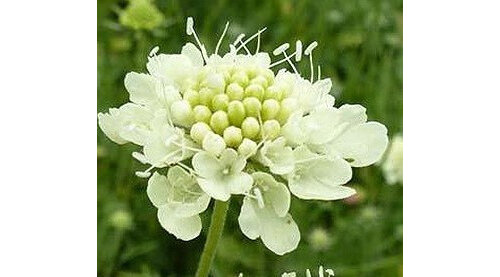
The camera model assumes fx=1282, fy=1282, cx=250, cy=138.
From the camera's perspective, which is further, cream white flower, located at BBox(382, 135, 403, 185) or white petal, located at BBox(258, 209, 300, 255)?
cream white flower, located at BBox(382, 135, 403, 185)

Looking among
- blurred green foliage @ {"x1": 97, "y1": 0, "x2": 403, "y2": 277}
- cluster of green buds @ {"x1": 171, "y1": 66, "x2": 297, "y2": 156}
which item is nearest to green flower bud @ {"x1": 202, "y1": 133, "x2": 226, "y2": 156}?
cluster of green buds @ {"x1": 171, "y1": 66, "x2": 297, "y2": 156}

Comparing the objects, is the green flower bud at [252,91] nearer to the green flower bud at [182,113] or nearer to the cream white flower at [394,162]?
the green flower bud at [182,113]

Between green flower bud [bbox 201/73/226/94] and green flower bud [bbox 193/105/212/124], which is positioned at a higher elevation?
green flower bud [bbox 201/73/226/94]

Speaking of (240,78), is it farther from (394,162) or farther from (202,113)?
(394,162)

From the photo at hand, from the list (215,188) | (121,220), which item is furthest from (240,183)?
(121,220)

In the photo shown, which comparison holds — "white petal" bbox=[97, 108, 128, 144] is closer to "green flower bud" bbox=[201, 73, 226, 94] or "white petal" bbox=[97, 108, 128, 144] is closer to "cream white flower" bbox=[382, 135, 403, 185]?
"green flower bud" bbox=[201, 73, 226, 94]

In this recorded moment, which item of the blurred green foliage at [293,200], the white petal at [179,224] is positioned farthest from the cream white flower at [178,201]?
the blurred green foliage at [293,200]

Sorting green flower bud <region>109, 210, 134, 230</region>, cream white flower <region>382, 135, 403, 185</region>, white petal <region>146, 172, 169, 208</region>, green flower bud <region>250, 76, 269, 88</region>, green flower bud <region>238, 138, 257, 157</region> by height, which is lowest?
green flower bud <region>109, 210, 134, 230</region>
